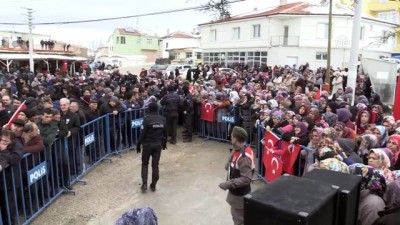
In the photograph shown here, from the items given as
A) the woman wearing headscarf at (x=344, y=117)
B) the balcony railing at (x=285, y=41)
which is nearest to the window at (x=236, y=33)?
the balcony railing at (x=285, y=41)

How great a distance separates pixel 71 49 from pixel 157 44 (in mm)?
38493

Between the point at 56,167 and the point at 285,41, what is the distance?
32657mm

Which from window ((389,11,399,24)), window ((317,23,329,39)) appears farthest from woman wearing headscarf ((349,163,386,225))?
window ((389,11,399,24))

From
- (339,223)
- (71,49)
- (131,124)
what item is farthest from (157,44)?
(339,223)

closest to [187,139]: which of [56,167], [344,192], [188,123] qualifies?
[188,123]

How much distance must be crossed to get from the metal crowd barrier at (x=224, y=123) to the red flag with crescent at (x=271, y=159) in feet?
8.66

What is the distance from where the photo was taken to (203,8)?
57.9ft

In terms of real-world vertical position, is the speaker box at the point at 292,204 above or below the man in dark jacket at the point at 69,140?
above

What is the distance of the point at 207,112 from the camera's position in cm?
1203

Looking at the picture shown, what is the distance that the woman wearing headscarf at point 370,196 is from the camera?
3.82 m

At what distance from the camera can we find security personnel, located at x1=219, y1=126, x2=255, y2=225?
4805 millimetres

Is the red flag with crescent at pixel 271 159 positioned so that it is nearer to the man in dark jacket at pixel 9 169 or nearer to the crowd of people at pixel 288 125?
the crowd of people at pixel 288 125

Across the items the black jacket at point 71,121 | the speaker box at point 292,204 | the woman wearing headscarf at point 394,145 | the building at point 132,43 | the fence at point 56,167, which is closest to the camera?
the speaker box at point 292,204

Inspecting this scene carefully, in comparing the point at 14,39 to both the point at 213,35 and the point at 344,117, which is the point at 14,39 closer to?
the point at 213,35
